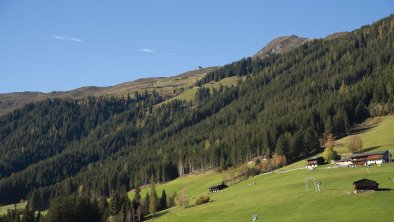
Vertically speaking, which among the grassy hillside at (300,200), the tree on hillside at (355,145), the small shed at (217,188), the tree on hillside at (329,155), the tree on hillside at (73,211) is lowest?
the tree on hillside at (73,211)

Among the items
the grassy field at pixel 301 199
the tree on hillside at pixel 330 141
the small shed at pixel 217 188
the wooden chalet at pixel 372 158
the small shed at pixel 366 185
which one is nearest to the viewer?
the grassy field at pixel 301 199

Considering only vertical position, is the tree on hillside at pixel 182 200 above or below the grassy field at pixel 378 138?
below

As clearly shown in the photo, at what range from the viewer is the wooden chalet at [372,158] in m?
134

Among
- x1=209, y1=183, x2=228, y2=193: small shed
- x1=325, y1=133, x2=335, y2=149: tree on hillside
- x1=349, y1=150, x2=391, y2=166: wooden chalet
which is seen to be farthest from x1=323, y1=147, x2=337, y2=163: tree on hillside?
x1=209, y1=183, x2=228, y2=193: small shed

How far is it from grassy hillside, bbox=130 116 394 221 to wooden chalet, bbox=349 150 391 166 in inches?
250

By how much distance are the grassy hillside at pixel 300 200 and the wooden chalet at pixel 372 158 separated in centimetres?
636

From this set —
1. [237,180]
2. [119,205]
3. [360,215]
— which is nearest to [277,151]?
[237,180]

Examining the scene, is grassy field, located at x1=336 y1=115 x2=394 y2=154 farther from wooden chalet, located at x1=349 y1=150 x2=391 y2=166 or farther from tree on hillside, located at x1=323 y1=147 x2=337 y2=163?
wooden chalet, located at x1=349 y1=150 x2=391 y2=166

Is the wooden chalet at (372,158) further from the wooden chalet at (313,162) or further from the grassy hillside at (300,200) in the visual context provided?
the wooden chalet at (313,162)

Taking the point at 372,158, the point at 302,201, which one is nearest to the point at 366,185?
the point at 302,201

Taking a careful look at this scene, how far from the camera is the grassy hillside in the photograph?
292ft

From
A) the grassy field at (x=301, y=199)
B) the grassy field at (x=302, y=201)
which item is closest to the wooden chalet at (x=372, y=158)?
the grassy field at (x=301, y=199)

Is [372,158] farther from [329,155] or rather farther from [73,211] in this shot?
[73,211]

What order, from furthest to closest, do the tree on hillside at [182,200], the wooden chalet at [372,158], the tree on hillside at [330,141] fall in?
the tree on hillside at [330,141], the tree on hillside at [182,200], the wooden chalet at [372,158]
